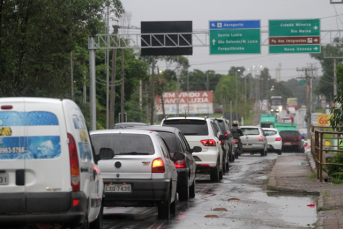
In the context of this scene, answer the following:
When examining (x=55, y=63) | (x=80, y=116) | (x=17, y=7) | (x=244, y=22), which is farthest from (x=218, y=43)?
(x=80, y=116)

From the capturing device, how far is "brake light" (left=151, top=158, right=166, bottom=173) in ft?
35.7

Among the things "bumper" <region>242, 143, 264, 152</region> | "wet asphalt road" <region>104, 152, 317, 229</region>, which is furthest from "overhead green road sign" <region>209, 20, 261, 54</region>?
"wet asphalt road" <region>104, 152, 317, 229</region>

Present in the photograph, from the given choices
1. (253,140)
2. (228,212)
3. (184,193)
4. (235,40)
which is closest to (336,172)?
(184,193)

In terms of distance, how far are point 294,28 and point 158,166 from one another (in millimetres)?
29963

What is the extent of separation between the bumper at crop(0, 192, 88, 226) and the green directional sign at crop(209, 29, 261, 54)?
109ft

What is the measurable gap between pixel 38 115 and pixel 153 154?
Answer: 3.84 m

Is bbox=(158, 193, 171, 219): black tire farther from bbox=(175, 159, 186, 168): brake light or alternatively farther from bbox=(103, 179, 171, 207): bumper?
bbox=(175, 159, 186, 168): brake light

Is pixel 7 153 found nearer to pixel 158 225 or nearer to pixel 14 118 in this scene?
pixel 14 118

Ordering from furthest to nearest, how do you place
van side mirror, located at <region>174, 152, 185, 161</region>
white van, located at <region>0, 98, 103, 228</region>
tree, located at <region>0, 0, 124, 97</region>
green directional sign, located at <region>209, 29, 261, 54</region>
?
green directional sign, located at <region>209, 29, 261, 54</region> < tree, located at <region>0, 0, 124, 97</region> < van side mirror, located at <region>174, 152, 185, 161</region> < white van, located at <region>0, 98, 103, 228</region>

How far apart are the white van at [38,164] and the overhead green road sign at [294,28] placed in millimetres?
33324

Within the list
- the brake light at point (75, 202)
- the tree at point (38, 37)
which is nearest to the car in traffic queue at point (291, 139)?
the tree at point (38, 37)

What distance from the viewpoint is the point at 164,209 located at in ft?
37.2

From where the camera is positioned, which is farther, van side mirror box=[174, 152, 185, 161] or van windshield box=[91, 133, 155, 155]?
van side mirror box=[174, 152, 185, 161]

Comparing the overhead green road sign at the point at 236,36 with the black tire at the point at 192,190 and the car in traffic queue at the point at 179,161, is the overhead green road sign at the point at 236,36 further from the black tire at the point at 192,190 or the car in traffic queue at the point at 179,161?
the car in traffic queue at the point at 179,161
